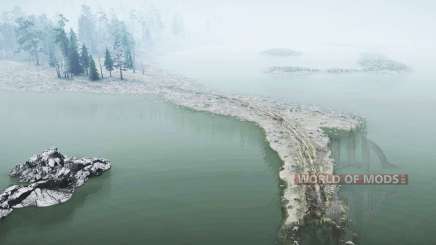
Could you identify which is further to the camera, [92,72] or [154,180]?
[92,72]

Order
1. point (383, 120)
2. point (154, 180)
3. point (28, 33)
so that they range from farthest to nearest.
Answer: point (28, 33) < point (383, 120) < point (154, 180)

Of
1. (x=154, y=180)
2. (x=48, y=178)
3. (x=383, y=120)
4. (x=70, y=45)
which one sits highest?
(x=70, y=45)

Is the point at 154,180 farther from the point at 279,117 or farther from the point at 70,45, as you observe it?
the point at 70,45

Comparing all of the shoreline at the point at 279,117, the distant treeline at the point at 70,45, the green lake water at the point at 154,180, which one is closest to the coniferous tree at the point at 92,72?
the distant treeline at the point at 70,45

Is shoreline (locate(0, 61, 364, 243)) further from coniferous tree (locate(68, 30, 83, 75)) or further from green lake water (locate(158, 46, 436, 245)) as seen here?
coniferous tree (locate(68, 30, 83, 75))

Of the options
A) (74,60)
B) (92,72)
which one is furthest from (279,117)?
(74,60)

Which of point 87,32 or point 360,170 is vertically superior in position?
point 87,32

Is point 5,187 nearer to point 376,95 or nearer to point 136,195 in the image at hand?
point 136,195

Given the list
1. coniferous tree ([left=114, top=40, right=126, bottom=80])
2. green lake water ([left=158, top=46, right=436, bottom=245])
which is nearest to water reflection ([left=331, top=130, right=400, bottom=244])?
green lake water ([left=158, top=46, right=436, bottom=245])
